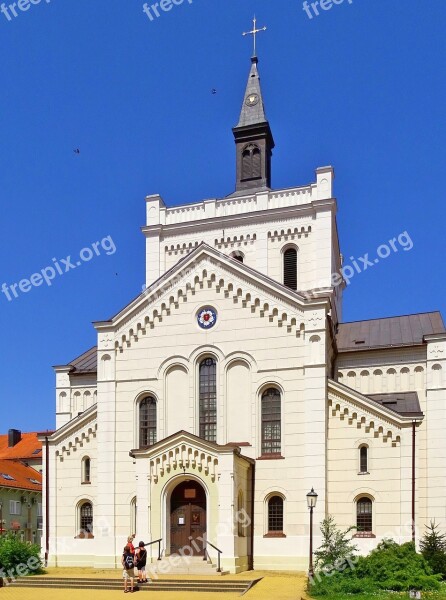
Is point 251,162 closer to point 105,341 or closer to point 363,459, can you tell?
point 105,341

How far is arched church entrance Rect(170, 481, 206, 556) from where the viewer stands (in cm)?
2728

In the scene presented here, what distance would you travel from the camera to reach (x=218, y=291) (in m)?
30.6

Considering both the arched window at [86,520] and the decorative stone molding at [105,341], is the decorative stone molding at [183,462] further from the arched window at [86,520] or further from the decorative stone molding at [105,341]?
the decorative stone molding at [105,341]

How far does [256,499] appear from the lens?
28.3 metres

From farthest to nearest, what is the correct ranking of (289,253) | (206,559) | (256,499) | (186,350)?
(289,253)
(186,350)
(256,499)
(206,559)

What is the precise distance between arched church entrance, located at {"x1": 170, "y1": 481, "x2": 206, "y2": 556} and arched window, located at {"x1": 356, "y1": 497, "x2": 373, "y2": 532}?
639 centimetres

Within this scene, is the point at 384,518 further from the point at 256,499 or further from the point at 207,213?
the point at 207,213

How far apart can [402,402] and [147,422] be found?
38.1 feet

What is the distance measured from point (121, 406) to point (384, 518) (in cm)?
1252

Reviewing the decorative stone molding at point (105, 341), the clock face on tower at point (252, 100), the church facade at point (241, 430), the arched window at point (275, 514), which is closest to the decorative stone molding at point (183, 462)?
the church facade at point (241, 430)

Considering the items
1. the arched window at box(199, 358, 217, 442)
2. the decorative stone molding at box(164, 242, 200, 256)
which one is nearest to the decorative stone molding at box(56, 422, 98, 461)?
the arched window at box(199, 358, 217, 442)

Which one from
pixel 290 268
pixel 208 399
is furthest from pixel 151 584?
pixel 290 268

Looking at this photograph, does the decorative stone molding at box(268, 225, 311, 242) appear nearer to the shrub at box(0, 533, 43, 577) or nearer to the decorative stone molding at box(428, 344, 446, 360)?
the decorative stone molding at box(428, 344, 446, 360)

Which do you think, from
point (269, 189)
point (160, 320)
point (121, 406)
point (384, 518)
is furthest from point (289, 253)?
point (384, 518)
